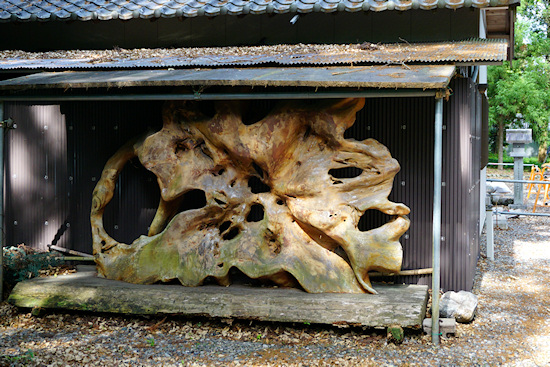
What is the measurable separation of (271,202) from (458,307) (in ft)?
7.86

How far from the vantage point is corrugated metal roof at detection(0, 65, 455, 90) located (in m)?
5.82

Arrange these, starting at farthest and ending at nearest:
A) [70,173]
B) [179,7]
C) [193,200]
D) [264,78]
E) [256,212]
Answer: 1. [70,173]
2. [179,7]
3. [193,200]
4. [256,212]
5. [264,78]

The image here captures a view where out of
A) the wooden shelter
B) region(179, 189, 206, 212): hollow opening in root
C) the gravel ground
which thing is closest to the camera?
the gravel ground

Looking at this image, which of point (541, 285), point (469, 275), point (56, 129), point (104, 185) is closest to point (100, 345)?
point (104, 185)

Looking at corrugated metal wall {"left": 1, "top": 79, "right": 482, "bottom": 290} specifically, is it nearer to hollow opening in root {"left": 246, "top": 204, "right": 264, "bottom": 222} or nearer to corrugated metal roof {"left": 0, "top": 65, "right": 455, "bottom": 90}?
corrugated metal roof {"left": 0, "top": 65, "right": 455, "bottom": 90}

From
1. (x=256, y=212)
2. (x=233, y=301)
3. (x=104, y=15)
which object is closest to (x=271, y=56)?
(x=256, y=212)

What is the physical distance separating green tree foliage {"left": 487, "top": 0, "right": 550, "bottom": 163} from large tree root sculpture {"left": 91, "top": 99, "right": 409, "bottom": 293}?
25073 mm

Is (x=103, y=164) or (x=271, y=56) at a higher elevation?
(x=271, y=56)

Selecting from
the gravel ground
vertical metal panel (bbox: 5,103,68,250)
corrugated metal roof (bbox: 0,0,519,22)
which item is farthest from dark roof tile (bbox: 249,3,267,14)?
the gravel ground

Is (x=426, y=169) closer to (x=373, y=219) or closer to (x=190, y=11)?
(x=373, y=219)

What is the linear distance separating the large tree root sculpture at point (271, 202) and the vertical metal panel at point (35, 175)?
152 cm

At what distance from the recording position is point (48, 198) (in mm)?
8883

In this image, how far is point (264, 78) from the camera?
605cm

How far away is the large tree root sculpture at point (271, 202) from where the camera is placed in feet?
22.2
